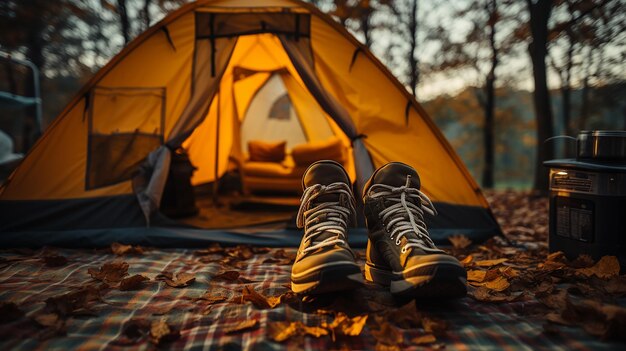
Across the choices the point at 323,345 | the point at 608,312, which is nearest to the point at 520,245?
the point at 608,312

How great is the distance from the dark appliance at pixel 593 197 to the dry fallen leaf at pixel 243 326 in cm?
173

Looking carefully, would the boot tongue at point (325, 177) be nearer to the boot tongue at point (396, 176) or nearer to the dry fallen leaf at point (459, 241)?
the boot tongue at point (396, 176)

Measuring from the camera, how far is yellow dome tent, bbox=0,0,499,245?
2.56 metres

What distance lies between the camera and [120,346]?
110 centimetres

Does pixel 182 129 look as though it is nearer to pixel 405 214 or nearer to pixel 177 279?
pixel 177 279

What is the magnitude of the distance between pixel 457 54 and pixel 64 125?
10.8 meters

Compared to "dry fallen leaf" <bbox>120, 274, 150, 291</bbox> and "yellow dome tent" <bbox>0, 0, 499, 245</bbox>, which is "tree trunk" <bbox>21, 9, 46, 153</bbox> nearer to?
"yellow dome tent" <bbox>0, 0, 499, 245</bbox>

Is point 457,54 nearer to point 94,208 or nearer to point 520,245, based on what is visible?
point 520,245

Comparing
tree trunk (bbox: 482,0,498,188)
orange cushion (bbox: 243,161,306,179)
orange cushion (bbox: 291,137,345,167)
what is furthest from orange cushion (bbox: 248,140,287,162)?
tree trunk (bbox: 482,0,498,188)

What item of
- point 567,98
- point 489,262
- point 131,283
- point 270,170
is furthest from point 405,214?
point 567,98

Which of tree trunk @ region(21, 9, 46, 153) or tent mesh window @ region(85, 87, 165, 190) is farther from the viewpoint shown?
tree trunk @ region(21, 9, 46, 153)

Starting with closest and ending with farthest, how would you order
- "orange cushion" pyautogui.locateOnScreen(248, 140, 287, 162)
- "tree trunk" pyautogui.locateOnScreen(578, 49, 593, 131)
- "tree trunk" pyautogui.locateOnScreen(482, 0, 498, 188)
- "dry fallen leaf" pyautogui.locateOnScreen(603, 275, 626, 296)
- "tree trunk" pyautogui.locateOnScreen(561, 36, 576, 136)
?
1. "dry fallen leaf" pyautogui.locateOnScreen(603, 275, 626, 296)
2. "orange cushion" pyautogui.locateOnScreen(248, 140, 287, 162)
3. "tree trunk" pyautogui.locateOnScreen(578, 49, 593, 131)
4. "tree trunk" pyautogui.locateOnScreen(482, 0, 498, 188)
5. "tree trunk" pyautogui.locateOnScreen(561, 36, 576, 136)

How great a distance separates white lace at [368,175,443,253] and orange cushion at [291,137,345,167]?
112 inches

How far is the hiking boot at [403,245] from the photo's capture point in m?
1.24
